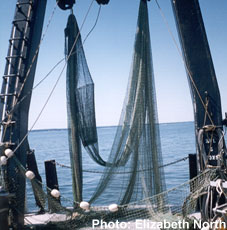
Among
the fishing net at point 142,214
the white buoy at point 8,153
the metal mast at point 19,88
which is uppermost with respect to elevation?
the metal mast at point 19,88

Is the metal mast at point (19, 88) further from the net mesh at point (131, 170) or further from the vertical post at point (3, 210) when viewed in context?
the vertical post at point (3, 210)

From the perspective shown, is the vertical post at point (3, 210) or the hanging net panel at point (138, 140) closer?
the vertical post at point (3, 210)

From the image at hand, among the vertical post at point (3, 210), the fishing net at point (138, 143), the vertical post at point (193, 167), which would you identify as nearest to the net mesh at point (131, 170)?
the fishing net at point (138, 143)

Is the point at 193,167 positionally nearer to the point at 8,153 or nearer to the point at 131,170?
the point at 131,170

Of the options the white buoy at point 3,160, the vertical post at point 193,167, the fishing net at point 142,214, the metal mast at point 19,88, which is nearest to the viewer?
the fishing net at point 142,214

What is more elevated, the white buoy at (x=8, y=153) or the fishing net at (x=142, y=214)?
the white buoy at (x=8, y=153)

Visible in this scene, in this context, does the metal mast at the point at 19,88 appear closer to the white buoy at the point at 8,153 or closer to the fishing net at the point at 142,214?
the white buoy at the point at 8,153

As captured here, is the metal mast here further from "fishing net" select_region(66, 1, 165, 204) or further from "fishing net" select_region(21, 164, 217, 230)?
"fishing net" select_region(66, 1, 165, 204)

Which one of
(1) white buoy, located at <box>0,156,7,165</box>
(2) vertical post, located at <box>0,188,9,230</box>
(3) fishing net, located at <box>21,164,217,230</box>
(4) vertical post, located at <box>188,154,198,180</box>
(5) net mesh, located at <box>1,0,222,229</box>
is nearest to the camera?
(2) vertical post, located at <box>0,188,9,230</box>

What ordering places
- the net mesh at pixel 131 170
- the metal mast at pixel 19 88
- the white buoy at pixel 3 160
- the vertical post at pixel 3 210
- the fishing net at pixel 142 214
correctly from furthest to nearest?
the metal mast at pixel 19 88
the net mesh at pixel 131 170
the white buoy at pixel 3 160
the fishing net at pixel 142 214
the vertical post at pixel 3 210

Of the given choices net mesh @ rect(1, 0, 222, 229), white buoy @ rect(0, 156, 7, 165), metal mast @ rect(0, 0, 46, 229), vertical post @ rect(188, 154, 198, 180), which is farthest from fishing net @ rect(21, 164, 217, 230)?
vertical post @ rect(188, 154, 198, 180)

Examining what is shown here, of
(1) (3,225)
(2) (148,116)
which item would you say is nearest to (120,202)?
(2) (148,116)

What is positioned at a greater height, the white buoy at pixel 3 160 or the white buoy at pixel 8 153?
the white buoy at pixel 8 153

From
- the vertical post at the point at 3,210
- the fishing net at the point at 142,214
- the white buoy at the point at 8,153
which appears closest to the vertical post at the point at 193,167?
the fishing net at the point at 142,214
